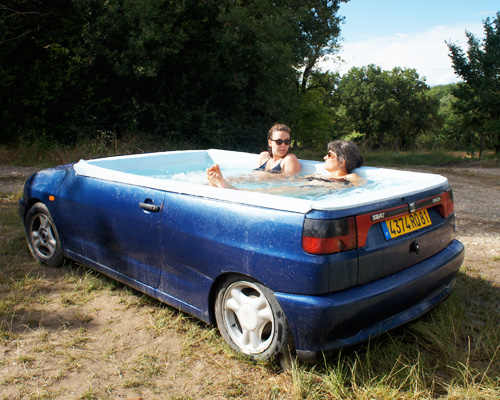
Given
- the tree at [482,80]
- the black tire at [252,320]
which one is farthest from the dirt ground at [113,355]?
the tree at [482,80]

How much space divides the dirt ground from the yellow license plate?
39.7 inches

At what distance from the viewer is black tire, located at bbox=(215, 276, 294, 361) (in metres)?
2.51

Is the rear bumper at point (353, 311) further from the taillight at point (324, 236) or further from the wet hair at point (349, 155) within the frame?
the wet hair at point (349, 155)

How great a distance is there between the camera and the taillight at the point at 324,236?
230 centimetres


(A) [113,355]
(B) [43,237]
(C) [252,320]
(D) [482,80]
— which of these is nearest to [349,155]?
(C) [252,320]

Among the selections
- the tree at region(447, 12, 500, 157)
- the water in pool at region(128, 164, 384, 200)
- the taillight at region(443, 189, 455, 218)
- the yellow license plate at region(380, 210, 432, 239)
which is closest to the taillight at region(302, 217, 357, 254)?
the yellow license plate at region(380, 210, 432, 239)

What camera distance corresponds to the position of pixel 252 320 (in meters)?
2.66

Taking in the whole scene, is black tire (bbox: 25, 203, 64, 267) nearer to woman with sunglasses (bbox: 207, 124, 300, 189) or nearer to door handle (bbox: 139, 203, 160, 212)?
door handle (bbox: 139, 203, 160, 212)

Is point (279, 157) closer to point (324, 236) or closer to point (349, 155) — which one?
point (349, 155)

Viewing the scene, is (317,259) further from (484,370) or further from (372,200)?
(484,370)

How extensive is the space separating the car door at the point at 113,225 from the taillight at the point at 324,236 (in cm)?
116

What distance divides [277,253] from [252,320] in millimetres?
512

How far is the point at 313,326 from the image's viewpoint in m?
2.32

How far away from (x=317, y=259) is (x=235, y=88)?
573 inches
